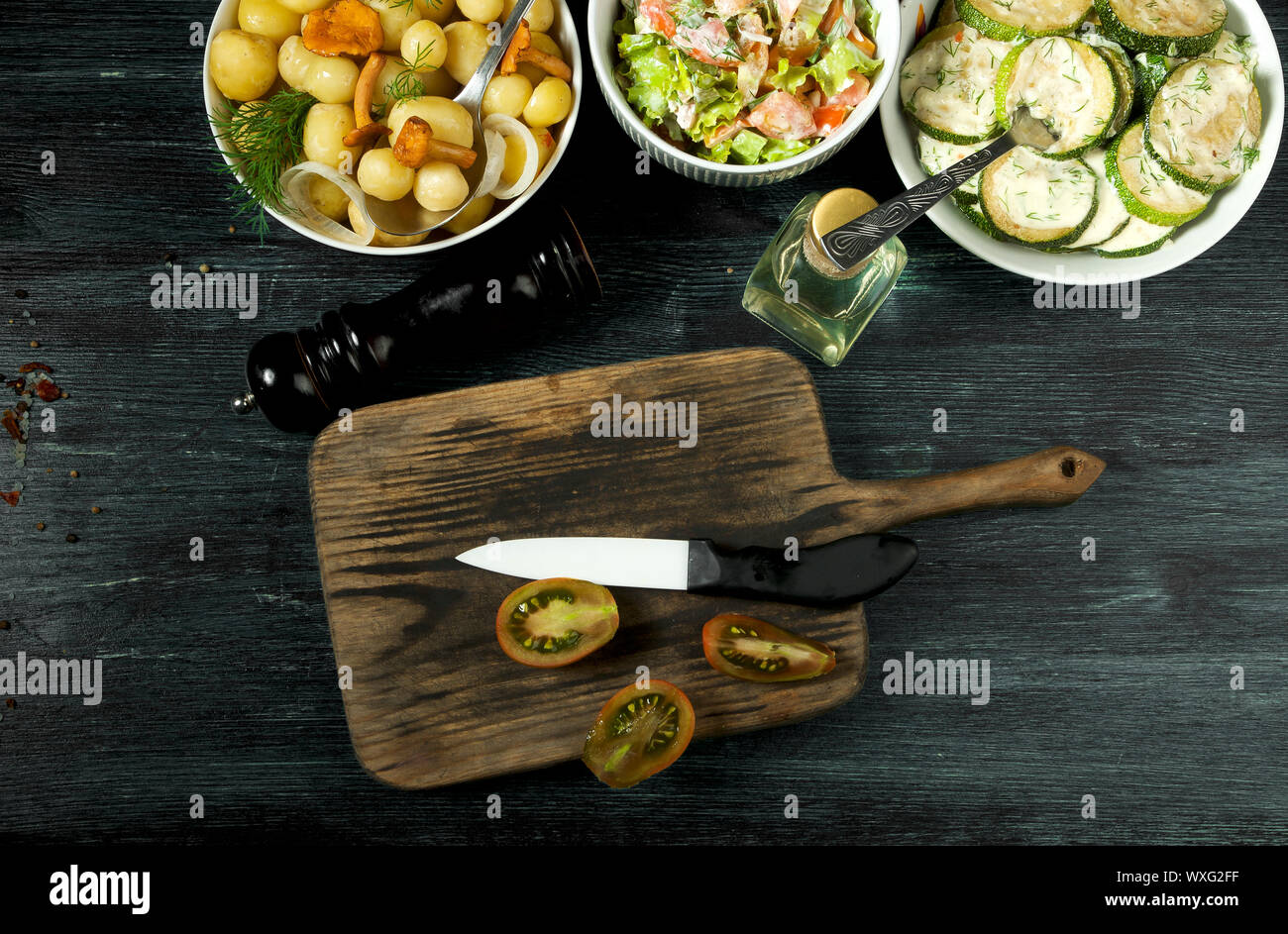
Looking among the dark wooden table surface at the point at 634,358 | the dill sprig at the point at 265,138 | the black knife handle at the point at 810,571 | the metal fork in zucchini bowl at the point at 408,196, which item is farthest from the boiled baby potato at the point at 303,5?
the black knife handle at the point at 810,571

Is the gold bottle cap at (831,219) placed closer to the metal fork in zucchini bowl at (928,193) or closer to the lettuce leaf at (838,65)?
the metal fork in zucchini bowl at (928,193)

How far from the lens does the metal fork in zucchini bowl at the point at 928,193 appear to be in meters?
1.09

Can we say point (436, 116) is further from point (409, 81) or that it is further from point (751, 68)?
point (751, 68)

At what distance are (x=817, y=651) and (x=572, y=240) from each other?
683 millimetres

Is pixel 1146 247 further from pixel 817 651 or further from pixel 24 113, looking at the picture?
pixel 24 113

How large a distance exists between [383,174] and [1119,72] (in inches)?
37.7

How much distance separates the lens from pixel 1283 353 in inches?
53.7

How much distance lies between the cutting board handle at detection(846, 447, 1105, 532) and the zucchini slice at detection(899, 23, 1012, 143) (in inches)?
18.3

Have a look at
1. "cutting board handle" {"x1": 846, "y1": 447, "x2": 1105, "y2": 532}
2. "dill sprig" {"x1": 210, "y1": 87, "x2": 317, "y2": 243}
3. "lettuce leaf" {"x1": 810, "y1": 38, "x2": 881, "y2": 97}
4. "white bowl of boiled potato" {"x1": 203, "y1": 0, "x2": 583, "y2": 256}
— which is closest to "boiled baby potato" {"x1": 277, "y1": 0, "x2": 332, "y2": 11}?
"white bowl of boiled potato" {"x1": 203, "y1": 0, "x2": 583, "y2": 256}

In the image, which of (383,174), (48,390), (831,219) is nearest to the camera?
(383,174)

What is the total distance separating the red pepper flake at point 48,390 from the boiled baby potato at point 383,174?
2.16ft

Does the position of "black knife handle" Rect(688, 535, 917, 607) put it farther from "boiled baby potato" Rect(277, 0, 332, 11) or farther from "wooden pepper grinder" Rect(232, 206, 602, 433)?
"boiled baby potato" Rect(277, 0, 332, 11)

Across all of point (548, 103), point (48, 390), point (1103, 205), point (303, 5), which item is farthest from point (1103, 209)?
point (48, 390)

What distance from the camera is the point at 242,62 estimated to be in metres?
1.11
